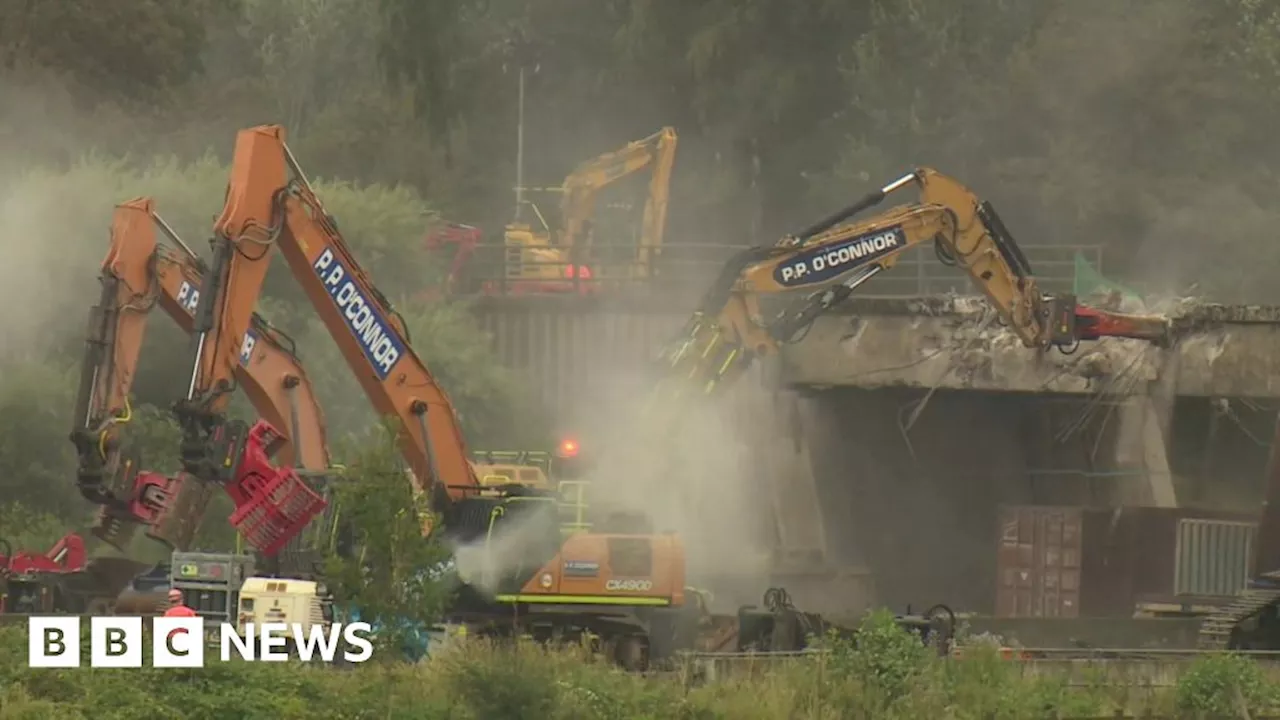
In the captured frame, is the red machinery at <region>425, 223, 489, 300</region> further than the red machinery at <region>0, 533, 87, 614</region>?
Yes

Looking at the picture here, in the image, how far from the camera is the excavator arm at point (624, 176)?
5234 cm

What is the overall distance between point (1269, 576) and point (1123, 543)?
29.7ft

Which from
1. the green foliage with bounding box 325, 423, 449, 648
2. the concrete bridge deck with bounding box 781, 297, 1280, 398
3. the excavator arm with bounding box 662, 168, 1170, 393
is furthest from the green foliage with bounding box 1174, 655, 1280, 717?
the concrete bridge deck with bounding box 781, 297, 1280, 398

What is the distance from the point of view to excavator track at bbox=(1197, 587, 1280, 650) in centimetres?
3041

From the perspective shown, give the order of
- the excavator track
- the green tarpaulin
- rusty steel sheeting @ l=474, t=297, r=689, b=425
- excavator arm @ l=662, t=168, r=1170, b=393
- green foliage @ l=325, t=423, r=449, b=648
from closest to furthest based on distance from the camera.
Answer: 1. green foliage @ l=325, t=423, r=449, b=648
2. the excavator track
3. excavator arm @ l=662, t=168, r=1170, b=393
4. the green tarpaulin
5. rusty steel sheeting @ l=474, t=297, r=689, b=425

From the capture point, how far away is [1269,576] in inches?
1216

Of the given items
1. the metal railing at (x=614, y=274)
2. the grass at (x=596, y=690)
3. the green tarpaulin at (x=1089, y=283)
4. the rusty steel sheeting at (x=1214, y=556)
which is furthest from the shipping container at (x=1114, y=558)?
the grass at (x=596, y=690)

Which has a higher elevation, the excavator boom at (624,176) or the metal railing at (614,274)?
the excavator boom at (624,176)

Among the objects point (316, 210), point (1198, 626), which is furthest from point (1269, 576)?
point (316, 210)

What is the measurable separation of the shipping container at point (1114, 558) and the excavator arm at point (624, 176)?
13.6 metres

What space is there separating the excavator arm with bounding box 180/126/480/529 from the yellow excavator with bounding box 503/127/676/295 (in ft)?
60.6

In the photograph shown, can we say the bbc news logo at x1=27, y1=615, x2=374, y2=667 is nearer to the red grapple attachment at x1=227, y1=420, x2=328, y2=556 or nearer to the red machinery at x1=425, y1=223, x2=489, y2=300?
the red grapple attachment at x1=227, y1=420, x2=328, y2=556

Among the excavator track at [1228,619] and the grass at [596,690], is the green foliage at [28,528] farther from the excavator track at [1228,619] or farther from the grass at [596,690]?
the excavator track at [1228,619]

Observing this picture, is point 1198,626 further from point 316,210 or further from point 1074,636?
point 316,210
